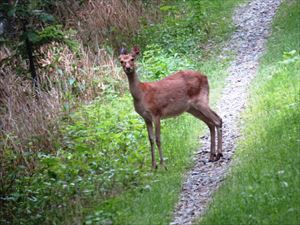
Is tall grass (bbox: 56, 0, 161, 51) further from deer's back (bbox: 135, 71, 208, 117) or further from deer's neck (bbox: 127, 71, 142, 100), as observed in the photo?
deer's neck (bbox: 127, 71, 142, 100)

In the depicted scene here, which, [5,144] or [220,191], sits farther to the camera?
[5,144]

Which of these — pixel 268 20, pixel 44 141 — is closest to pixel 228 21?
pixel 268 20

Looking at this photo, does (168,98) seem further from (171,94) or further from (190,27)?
(190,27)

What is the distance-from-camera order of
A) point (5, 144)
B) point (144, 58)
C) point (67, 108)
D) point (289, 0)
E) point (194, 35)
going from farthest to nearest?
point (289, 0)
point (194, 35)
point (144, 58)
point (67, 108)
point (5, 144)

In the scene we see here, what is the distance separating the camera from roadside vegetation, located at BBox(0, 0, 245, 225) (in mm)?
10281

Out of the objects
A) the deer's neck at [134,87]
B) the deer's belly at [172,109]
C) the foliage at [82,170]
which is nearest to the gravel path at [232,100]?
the deer's belly at [172,109]

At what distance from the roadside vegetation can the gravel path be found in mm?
223

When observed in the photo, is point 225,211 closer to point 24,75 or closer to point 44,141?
point 44,141

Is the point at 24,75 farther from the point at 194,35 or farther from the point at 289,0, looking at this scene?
the point at 289,0

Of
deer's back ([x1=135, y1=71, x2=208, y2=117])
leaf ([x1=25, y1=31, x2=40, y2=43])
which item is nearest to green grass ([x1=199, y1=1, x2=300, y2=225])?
deer's back ([x1=135, y1=71, x2=208, y2=117])

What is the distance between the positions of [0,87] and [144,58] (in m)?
4.11

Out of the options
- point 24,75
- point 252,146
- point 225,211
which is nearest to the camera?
point 225,211

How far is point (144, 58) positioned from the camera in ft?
60.7

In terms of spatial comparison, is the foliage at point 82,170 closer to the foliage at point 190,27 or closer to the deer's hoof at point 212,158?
the deer's hoof at point 212,158
